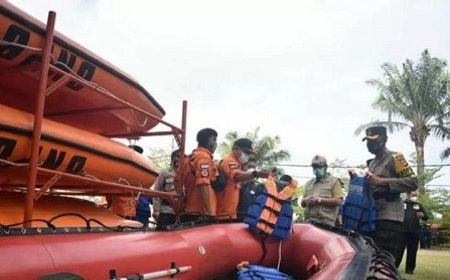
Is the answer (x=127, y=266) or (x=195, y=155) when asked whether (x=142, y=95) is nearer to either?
(x=195, y=155)

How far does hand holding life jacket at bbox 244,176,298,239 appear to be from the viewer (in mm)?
3824

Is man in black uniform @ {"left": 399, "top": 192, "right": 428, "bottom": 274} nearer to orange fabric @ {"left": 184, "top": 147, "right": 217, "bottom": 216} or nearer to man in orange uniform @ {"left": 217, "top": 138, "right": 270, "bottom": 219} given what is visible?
man in orange uniform @ {"left": 217, "top": 138, "right": 270, "bottom": 219}

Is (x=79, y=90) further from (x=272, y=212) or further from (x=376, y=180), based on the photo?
(x=376, y=180)

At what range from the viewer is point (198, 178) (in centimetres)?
392

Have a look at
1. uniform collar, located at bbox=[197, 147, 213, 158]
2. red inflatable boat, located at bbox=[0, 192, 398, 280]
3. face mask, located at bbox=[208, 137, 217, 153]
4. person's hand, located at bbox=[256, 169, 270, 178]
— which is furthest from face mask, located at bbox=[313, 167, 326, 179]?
uniform collar, located at bbox=[197, 147, 213, 158]

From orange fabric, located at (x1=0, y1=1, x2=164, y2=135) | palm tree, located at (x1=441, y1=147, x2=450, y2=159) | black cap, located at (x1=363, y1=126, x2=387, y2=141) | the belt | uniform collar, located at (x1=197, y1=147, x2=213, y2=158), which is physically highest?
palm tree, located at (x1=441, y1=147, x2=450, y2=159)

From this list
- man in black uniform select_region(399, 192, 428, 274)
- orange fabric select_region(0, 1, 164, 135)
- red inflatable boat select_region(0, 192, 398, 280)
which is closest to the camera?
red inflatable boat select_region(0, 192, 398, 280)

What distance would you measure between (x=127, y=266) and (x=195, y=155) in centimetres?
173

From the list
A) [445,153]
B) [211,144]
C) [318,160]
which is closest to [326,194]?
[318,160]

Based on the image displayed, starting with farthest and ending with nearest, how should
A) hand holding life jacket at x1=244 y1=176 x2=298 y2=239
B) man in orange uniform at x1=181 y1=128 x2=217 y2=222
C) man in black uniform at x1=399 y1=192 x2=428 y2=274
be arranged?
1. man in black uniform at x1=399 y1=192 x2=428 y2=274
2. man in orange uniform at x1=181 y1=128 x2=217 y2=222
3. hand holding life jacket at x1=244 y1=176 x2=298 y2=239

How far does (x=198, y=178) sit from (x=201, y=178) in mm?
29

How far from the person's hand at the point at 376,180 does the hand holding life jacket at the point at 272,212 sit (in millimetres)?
577

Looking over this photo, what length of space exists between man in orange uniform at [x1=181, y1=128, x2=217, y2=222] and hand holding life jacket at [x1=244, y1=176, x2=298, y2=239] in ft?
1.27

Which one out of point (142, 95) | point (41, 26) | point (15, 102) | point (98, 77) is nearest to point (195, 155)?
point (142, 95)
